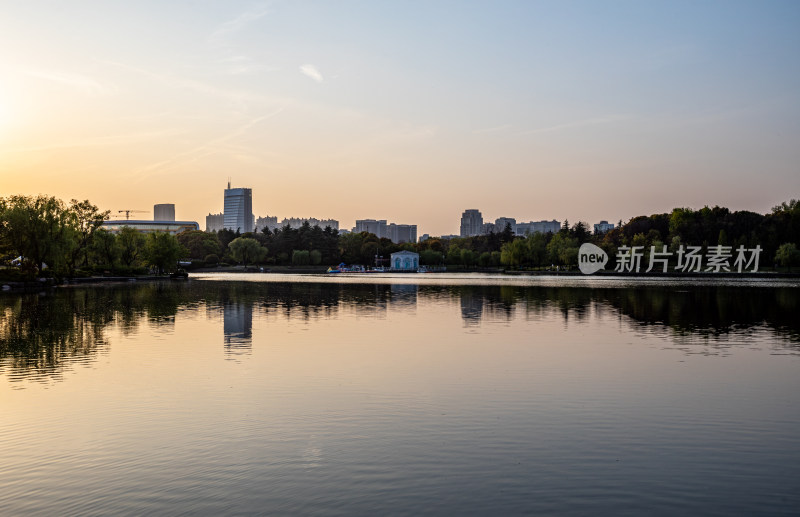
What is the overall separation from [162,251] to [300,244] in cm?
8136

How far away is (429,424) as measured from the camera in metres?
13.0

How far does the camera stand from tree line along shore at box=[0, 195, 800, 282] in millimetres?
70688

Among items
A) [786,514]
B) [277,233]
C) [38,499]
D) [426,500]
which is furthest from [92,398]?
[277,233]

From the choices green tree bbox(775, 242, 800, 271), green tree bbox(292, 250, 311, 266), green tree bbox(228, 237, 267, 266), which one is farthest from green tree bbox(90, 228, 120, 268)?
green tree bbox(775, 242, 800, 271)

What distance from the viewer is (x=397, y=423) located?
13.0m

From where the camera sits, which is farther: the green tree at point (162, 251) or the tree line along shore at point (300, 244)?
the green tree at point (162, 251)

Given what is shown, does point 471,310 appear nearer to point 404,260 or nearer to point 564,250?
point 564,250

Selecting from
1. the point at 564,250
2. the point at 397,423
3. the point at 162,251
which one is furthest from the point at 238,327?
the point at 564,250

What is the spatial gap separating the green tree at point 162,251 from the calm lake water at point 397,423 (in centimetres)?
8183

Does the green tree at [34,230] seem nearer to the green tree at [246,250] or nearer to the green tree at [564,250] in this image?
the green tree at [246,250]

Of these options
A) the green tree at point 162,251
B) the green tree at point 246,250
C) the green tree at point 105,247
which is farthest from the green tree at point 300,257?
the green tree at point 105,247

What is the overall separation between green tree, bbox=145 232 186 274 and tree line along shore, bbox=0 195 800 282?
17 centimetres

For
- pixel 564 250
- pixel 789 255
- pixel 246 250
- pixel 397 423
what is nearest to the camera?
pixel 397 423

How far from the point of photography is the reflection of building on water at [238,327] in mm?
23875
